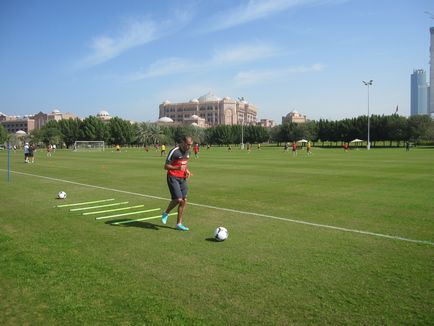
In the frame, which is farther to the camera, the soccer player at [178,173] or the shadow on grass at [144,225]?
the shadow on grass at [144,225]

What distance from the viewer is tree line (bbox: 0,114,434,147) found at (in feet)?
317

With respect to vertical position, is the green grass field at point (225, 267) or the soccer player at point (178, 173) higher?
the soccer player at point (178, 173)

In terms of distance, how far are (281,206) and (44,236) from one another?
23.1ft

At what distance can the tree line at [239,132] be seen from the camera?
96575 millimetres

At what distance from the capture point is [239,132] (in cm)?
14712

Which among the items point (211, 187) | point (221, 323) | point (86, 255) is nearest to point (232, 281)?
point (221, 323)

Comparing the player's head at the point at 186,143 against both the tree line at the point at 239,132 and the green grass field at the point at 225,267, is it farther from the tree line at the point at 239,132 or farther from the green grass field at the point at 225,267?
the tree line at the point at 239,132

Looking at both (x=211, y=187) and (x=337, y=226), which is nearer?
(x=337, y=226)

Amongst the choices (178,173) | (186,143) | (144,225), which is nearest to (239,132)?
(144,225)

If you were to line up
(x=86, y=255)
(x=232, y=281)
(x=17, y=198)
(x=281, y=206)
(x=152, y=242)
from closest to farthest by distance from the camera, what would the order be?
(x=232, y=281)
(x=86, y=255)
(x=152, y=242)
(x=281, y=206)
(x=17, y=198)

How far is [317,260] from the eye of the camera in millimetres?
6516

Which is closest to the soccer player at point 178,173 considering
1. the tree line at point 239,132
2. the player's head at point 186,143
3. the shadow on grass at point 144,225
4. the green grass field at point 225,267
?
the player's head at point 186,143

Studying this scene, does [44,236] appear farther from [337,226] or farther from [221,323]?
[337,226]

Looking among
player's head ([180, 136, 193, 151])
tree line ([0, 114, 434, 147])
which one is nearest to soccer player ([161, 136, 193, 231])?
player's head ([180, 136, 193, 151])
